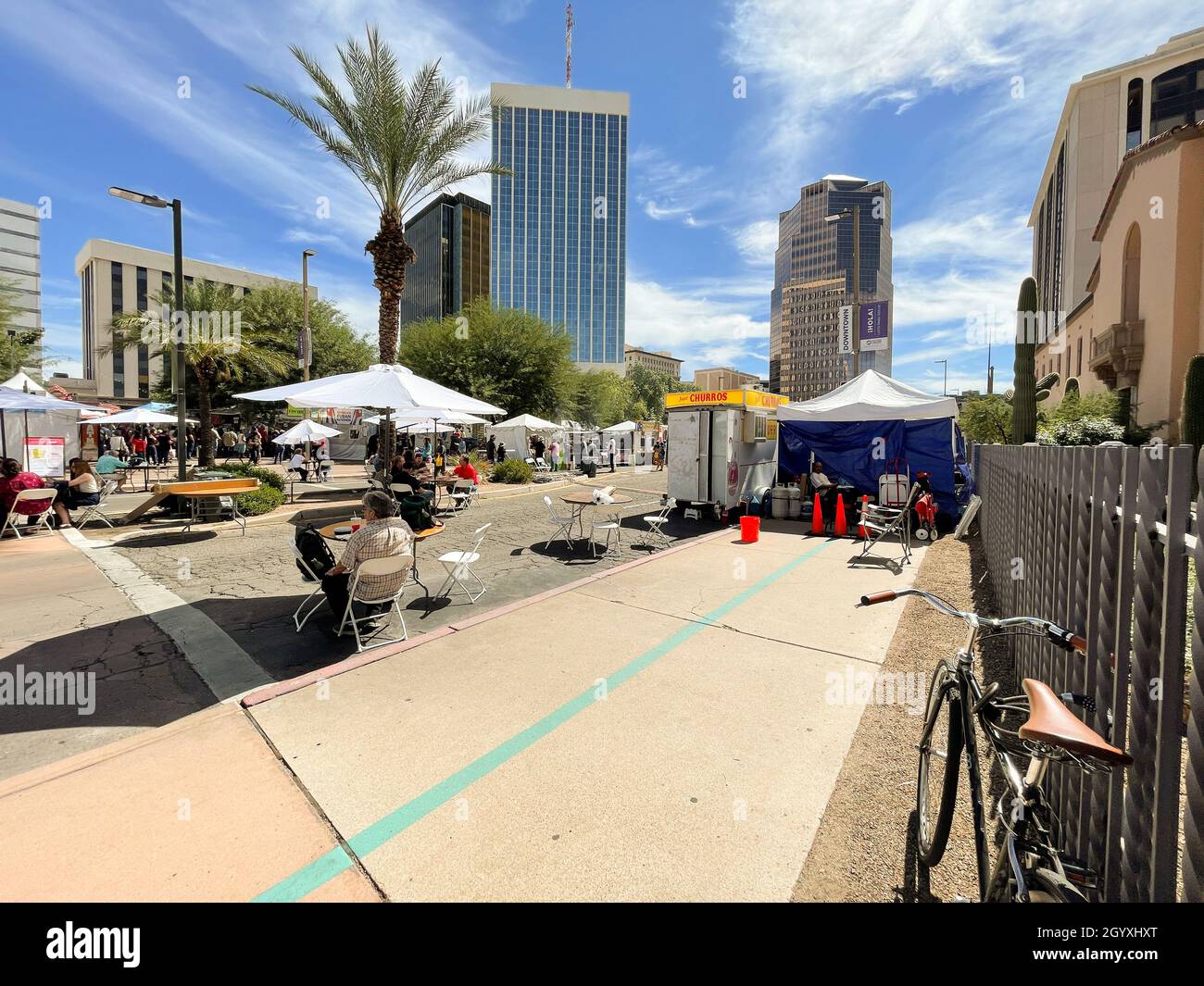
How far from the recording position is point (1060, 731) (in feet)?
4.84

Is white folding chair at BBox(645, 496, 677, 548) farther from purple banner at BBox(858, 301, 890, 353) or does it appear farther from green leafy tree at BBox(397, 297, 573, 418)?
green leafy tree at BBox(397, 297, 573, 418)

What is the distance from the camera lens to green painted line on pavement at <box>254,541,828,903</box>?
7.81 ft

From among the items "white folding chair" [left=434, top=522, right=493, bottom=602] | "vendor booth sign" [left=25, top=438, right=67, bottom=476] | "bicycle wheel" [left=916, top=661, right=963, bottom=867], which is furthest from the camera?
"vendor booth sign" [left=25, top=438, right=67, bottom=476]

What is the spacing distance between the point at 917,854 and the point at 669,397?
11.8 m

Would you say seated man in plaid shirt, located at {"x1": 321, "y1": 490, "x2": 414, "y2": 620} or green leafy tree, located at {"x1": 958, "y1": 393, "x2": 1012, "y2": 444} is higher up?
green leafy tree, located at {"x1": 958, "y1": 393, "x2": 1012, "y2": 444}

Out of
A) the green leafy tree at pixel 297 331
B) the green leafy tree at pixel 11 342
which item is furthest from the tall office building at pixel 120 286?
the green leafy tree at pixel 11 342

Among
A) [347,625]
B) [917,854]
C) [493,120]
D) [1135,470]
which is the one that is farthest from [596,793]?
[493,120]

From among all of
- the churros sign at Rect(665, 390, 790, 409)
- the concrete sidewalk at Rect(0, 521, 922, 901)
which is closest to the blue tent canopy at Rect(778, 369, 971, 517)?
the churros sign at Rect(665, 390, 790, 409)

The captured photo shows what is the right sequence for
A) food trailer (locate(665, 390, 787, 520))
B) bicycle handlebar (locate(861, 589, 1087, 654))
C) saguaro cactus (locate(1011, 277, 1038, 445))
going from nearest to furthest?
bicycle handlebar (locate(861, 589, 1087, 654)) < food trailer (locate(665, 390, 787, 520)) < saguaro cactus (locate(1011, 277, 1038, 445))

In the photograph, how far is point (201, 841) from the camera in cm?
263

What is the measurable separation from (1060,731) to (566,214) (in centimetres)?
11647

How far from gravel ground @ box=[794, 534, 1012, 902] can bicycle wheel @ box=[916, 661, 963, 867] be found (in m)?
0.10

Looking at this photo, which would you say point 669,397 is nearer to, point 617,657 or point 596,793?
point 617,657

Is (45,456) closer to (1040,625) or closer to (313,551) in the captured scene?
(313,551)
